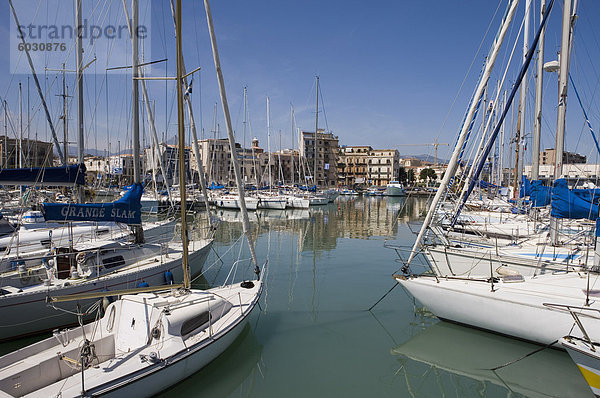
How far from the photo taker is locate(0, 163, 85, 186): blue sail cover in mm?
11977

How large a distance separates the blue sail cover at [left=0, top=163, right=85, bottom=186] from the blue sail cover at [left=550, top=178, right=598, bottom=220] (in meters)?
→ 18.1

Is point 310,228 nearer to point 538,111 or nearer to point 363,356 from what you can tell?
point 538,111

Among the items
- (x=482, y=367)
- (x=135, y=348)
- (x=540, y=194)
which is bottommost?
(x=482, y=367)

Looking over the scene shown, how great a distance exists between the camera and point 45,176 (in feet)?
40.7

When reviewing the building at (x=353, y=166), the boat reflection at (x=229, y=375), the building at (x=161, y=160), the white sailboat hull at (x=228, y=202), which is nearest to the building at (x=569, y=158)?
the boat reflection at (x=229, y=375)

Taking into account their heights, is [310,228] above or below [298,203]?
below

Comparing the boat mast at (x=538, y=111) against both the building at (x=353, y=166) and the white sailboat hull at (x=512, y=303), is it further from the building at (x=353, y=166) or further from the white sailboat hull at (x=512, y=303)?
the building at (x=353, y=166)

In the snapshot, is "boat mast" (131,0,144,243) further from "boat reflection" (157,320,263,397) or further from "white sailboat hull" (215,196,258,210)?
"white sailboat hull" (215,196,258,210)

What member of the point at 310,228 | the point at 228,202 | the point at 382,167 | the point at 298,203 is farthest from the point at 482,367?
A: the point at 382,167

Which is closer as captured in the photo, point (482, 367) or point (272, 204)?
point (482, 367)

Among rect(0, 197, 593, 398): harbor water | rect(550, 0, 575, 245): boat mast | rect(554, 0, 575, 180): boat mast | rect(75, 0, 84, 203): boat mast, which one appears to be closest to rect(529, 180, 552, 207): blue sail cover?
rect(550, 0, 575, 245): boat mast

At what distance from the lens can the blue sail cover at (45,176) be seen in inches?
472

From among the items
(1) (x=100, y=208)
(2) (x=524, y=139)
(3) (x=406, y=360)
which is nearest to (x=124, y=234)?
(1) (x=100, y=208)

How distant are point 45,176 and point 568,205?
19142mm
